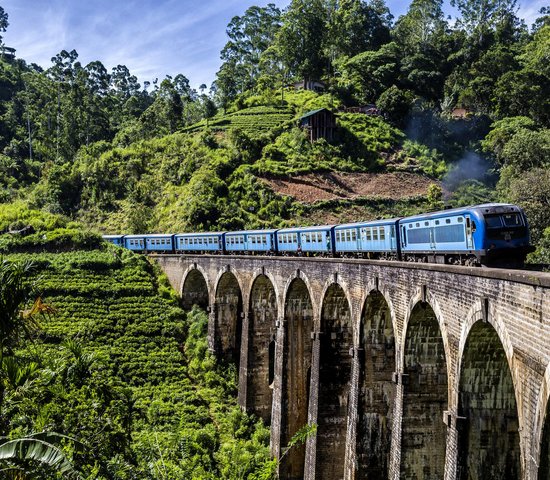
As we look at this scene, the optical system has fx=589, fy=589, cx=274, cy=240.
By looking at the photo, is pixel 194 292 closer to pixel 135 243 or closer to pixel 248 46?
pixel 135 243

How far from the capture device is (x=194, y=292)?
120ft

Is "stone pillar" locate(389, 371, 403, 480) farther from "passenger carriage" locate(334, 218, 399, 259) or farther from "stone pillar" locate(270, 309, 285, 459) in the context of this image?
"stone pillar" locate(270, 309, 285, 459)

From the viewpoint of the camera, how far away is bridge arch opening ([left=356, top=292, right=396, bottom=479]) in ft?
54.9

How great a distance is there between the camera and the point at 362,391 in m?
16.8

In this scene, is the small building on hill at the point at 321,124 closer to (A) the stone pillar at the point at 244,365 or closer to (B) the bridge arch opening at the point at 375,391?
(A) the stone pillar at the point at 244,365

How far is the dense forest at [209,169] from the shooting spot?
18.0 m

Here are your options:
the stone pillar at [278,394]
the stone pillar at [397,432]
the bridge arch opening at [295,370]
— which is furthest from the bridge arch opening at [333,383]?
the stone pillar at [397,432]

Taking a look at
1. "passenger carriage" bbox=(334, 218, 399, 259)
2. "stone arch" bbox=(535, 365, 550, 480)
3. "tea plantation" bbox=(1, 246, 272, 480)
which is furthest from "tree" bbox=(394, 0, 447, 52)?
"stone arch" bbox=(535, 365, 550, 480)

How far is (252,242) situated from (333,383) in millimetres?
13595

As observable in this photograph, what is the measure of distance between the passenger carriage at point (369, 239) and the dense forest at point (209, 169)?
8036 mm

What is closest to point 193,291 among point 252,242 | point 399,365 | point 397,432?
point 252,242

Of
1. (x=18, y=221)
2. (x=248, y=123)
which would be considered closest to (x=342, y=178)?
(x=248, y=123)

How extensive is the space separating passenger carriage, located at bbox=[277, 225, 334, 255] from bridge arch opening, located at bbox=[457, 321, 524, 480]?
522 inches

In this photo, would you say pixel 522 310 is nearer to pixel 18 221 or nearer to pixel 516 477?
pixel 516 477
